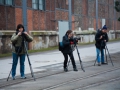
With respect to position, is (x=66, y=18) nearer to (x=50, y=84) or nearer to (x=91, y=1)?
(x=91, y=1)

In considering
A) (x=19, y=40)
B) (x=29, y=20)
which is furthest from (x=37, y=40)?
(x=19, y=40)

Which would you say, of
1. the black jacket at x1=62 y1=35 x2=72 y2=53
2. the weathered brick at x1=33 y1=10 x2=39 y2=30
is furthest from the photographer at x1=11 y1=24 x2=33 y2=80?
the weathered brick at x1=33 y1=10 x2=39 y2=30

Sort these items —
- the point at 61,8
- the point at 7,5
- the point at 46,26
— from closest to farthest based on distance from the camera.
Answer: the point at 7,5 < the point at 46,26 < the point at 61,8

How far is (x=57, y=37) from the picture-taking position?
1346 inches

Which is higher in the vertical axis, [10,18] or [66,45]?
[10,18]

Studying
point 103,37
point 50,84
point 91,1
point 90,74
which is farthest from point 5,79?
point 91,1

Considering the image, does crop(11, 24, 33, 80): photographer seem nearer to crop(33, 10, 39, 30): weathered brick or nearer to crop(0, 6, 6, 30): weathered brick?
crop(0, 6, 6, 30): weathered brick

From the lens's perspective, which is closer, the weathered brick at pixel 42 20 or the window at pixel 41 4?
the weathered brick at pixel 42 20

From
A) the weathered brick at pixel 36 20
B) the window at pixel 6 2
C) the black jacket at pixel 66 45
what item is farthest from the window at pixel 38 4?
the black jacket at pixel 66 45

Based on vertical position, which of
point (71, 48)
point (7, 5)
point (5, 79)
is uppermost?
point (7, 5)

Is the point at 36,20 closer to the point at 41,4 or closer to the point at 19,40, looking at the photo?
the point at 41,4

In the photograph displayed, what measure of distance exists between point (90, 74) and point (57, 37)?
2212 cm

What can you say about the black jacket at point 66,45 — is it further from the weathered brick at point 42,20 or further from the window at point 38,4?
the weathered brick at point 42,20

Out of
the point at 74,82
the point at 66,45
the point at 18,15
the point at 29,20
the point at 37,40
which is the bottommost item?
the point at 74,82
